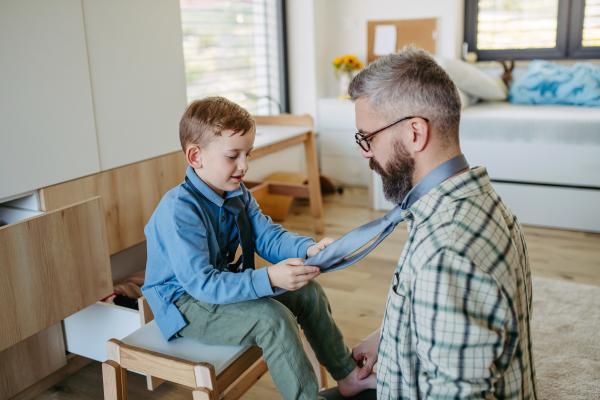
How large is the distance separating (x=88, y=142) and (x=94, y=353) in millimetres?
684

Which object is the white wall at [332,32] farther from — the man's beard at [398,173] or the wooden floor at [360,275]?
the man's beard at [398,173]

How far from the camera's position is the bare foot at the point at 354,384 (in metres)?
1.28

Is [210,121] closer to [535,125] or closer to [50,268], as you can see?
[50,268]

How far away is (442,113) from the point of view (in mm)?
903

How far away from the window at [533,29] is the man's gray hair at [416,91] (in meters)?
3.45

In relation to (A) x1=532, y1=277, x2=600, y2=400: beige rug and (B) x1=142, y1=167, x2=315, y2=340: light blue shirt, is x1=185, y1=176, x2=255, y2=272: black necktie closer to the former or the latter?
(B) x1=142, y1=167, x2=315, y2=340: light blue shirt

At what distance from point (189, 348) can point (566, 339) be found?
150 cm

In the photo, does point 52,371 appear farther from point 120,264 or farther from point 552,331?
point 552,331

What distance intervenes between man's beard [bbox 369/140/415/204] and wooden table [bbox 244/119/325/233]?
167cm

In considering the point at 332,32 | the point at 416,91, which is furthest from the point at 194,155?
the point at 332,32

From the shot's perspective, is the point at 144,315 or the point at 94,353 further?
the point at 94,353

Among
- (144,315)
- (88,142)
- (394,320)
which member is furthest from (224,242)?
(88,142)

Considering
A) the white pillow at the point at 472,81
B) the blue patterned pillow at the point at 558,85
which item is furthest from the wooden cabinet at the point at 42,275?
the blue patterned pillow at the point at 558,85

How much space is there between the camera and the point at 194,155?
1261 millimetres
